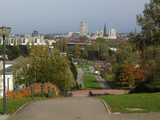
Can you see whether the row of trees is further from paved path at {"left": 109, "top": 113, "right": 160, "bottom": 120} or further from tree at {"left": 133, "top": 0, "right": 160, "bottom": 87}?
paved path at {"left": 109, "top": 113, "right": 160, "bottom": 120}

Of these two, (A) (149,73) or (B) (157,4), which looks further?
(A) (149,73)

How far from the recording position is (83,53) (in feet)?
644

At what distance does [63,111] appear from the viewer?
2220 centimetres

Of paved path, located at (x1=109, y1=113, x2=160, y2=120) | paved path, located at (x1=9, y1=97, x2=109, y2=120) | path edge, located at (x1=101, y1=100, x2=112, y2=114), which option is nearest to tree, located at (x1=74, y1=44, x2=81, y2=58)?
paved path, located at (x1=9, y1=97, x2=109, y2=120)

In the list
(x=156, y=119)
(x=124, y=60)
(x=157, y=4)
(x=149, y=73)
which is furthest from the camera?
(x=124, y=60)

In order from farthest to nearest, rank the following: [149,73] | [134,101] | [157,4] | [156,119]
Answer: [149,73] < [157,4] < [134,101] < [156,119]

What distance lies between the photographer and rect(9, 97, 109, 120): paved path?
20.1m

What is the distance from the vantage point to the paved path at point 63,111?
2011 centimetres

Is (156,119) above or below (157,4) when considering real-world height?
below

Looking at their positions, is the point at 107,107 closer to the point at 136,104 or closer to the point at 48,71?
the point at 136,104

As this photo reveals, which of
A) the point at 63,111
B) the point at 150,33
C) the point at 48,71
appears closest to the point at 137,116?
the point at 63,111

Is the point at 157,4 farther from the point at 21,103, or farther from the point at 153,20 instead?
the point at 21,103

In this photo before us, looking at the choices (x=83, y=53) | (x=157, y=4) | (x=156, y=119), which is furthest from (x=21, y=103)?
(x=83, y=53)

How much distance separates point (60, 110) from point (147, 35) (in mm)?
25142
